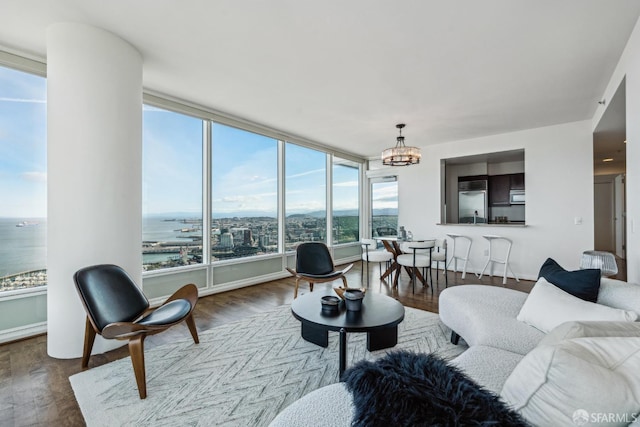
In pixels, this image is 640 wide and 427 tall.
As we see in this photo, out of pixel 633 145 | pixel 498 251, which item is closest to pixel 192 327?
pixel 633 145

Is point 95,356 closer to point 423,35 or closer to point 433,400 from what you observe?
point 433,400

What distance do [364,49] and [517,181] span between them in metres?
5.64

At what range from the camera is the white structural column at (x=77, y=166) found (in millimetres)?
2484

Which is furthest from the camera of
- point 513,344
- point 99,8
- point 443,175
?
point 443,175

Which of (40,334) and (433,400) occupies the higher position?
(433,400)

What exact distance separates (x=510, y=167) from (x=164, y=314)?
7.58m

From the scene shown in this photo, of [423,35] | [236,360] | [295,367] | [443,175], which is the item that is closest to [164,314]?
Answer: [236,360]

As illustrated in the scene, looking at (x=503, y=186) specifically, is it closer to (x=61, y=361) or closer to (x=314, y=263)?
(x=314, y=263)

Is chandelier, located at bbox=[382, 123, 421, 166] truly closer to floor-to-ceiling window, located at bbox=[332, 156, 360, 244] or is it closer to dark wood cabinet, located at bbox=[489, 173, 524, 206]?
floor-to-ceiling window, located at bbox=[332, 156, 360, 244]

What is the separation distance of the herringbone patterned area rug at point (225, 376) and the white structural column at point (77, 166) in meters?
0.64

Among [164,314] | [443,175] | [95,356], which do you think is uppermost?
[443,175]

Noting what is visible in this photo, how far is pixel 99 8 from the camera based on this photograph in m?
2.29
